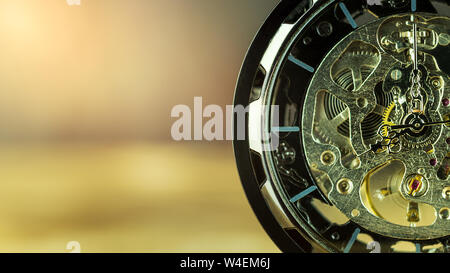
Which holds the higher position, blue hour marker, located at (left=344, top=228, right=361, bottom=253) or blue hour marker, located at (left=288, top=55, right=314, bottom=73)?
blue hour marker, located at (left=288, top=55, right=314, bottom=73)

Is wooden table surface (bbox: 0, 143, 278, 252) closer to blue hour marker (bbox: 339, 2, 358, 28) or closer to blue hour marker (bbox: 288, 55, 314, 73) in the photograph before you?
blue hour marker (bbox: 288, 55, 314, 73)

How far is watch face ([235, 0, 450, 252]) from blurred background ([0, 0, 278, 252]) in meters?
0.23

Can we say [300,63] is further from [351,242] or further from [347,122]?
[351,242]

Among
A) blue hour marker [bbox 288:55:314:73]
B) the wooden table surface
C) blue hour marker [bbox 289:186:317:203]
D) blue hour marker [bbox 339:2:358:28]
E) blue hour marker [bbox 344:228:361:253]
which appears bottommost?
blue hour marker [bbox 344:228:361:253]

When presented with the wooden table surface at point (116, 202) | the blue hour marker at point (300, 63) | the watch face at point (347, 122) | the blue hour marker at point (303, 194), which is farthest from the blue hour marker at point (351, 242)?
the blue hour marker at point (300, 63)

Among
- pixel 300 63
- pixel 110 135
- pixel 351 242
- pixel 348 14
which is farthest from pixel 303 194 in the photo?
pixel 110 135

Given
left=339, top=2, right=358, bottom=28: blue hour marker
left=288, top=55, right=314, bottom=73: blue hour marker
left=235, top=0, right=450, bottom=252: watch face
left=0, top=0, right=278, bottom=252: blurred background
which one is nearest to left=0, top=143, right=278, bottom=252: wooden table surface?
left=0, top=0, right=278, bottom=252: blurred background

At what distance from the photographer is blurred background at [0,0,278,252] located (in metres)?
1.46

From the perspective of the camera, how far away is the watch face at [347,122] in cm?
125

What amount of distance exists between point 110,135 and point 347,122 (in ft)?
2.08

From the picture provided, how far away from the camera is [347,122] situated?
50.2 inches
